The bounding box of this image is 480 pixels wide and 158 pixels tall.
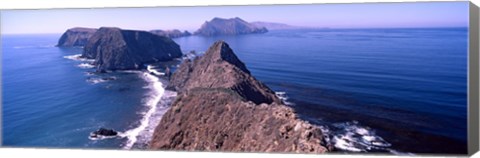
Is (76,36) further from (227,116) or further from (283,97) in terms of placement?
(283,97)

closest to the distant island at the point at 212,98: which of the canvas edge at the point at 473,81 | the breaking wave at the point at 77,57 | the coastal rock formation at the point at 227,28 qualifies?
the coastal rock formation at the point at 227,28

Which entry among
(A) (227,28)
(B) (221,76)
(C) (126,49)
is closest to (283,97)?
(B) (221,76)

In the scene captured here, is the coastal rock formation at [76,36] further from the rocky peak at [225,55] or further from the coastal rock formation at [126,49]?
the rocky peak at [225,55]

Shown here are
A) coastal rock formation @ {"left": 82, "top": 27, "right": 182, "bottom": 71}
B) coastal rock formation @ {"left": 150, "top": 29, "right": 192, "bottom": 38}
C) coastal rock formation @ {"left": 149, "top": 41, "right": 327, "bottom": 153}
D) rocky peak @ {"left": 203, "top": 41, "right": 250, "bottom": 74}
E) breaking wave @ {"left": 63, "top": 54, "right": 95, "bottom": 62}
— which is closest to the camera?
coastal rock formation @ {"left": 149, "top": 41, "right": 327, "bottom": 153}

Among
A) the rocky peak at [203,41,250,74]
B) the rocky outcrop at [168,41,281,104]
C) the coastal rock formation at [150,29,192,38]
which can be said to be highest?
the coastal rock formation at [150,29,192,38]

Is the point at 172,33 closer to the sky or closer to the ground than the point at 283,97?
closer to the sky

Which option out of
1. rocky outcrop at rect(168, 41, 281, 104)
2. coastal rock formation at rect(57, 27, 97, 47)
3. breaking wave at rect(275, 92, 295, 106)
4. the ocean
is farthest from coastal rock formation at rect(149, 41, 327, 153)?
coastal rock formation at rect(57, 27, 97, 47)

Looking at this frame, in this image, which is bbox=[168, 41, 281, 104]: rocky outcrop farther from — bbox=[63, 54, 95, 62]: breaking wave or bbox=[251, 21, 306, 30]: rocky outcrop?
bbox=[63, 54, 95, 62]: breaking wave
